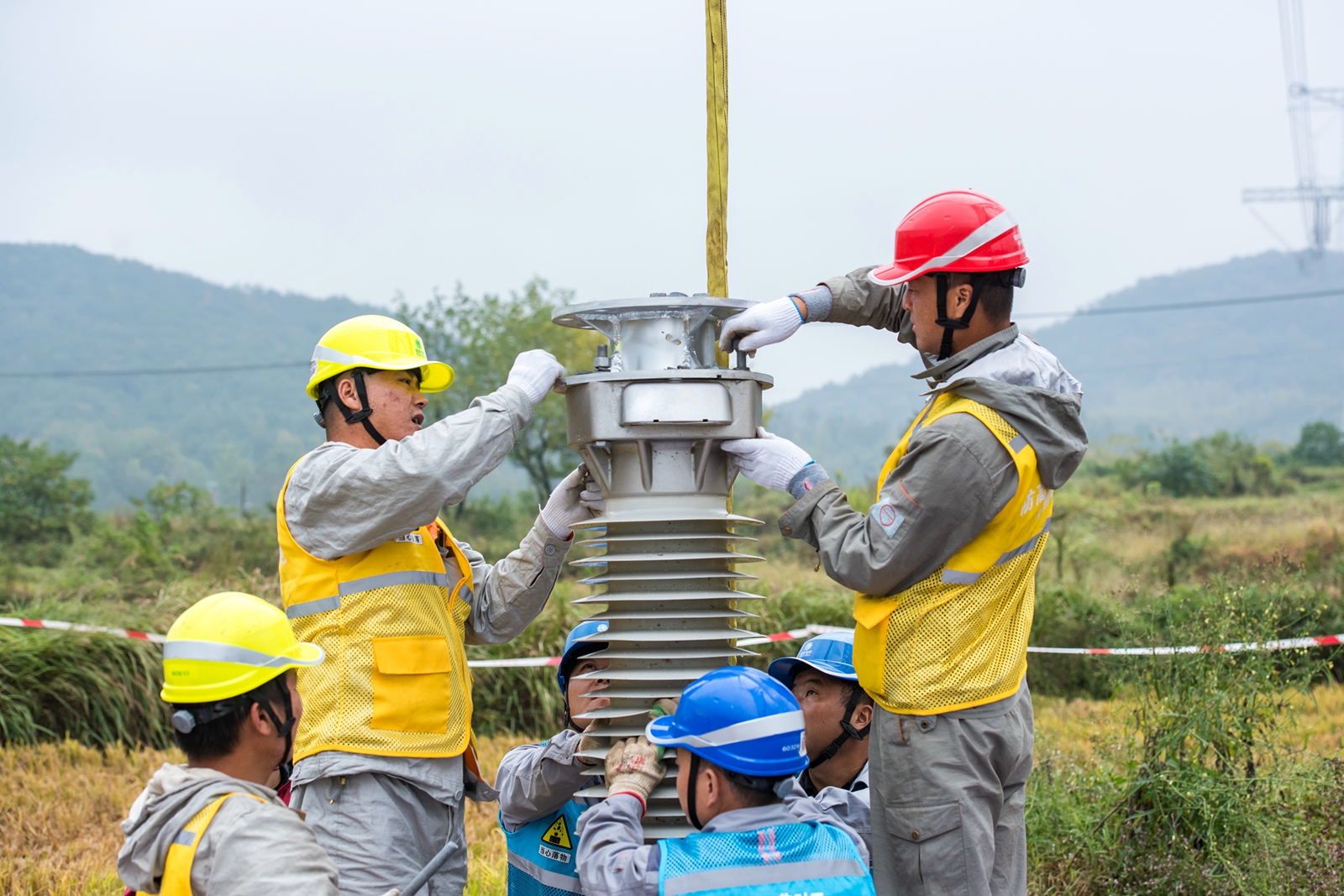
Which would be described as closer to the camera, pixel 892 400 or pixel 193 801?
pixel 193 801

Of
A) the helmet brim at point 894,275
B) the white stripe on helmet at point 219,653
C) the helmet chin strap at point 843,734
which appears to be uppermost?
the helmet brim at point 894,275

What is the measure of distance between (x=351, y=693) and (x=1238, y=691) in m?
3.91

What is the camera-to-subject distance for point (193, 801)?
7.94 feet

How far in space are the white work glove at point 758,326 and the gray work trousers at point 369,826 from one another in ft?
5.30

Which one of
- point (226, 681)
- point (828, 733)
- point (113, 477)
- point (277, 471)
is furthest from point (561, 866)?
point (113, 477)

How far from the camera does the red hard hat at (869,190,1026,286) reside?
3.11 metres

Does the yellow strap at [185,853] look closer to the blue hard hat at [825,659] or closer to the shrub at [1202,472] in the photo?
the blue hard hat at [825,659]

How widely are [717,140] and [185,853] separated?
2888 millimetres

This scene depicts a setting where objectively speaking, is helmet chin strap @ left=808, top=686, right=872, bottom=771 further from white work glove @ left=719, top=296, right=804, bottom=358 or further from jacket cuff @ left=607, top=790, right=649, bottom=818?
white work glove @ left=719, top=296, right=804, bottom=358

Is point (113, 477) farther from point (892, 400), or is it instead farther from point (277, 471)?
point (892, 400)

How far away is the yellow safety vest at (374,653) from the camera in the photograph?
11.0 ft

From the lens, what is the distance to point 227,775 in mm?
2574

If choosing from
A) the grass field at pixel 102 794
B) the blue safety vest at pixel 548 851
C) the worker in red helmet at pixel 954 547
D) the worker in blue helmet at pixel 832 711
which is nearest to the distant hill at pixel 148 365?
the grass field at pixel 102 794

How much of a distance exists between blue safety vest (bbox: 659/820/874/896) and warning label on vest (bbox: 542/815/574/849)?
1.50 m
